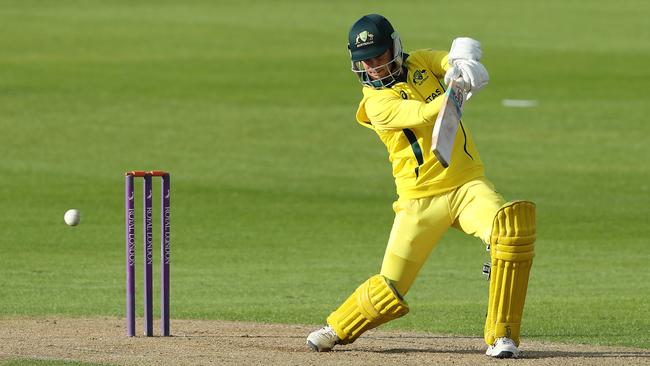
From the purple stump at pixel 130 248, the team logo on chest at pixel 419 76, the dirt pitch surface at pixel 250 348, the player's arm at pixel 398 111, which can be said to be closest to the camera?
the player's arm at pixel 398 111

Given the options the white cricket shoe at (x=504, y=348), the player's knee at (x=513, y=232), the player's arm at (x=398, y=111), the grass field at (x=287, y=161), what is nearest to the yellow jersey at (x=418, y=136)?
the player's arm at (x=398, y=111)

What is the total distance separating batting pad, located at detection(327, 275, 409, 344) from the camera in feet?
27.4

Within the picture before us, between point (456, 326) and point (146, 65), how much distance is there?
900 inches

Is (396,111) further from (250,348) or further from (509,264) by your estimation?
(250,348)

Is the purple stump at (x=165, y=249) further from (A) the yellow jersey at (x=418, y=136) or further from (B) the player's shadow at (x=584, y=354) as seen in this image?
(B) the player's shadow at (x=584, y=354)

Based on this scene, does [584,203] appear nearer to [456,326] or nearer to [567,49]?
[456,326]

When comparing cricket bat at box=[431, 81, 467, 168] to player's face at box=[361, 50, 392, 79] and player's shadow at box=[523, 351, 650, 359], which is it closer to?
player's face at box=[361, 50, 392, 79]

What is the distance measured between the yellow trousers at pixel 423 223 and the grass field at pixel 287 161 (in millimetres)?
1475

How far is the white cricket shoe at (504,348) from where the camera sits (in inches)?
318

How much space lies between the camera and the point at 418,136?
328 inches

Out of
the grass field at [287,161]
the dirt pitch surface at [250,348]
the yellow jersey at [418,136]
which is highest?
the yellow jersey at [418,136]

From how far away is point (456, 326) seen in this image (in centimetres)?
1010

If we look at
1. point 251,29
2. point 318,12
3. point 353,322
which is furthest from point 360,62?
point 318,12

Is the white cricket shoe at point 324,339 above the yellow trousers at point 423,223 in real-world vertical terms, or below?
below
